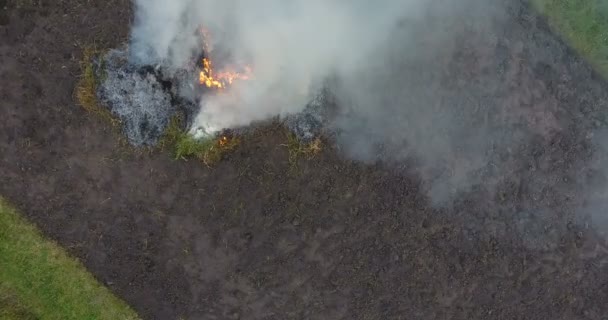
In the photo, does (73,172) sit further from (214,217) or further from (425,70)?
(425,70)

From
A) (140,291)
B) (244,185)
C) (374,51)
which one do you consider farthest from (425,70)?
(140,291)

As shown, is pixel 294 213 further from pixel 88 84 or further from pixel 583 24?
pixel 583 24

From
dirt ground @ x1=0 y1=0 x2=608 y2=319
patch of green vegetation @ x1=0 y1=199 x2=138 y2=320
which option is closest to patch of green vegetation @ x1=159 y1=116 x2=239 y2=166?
dirt ground @ x1=0 y1=0 x2=608 y2=319

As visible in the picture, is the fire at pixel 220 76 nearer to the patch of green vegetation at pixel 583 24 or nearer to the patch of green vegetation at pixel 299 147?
the patch of green vegetation at pixel 299 147

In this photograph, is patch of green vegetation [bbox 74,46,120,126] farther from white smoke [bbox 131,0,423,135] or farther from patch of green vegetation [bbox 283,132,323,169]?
patch of green vegetation [bbox 283,132,323,169]

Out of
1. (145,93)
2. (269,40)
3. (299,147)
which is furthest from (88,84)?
(299,147)

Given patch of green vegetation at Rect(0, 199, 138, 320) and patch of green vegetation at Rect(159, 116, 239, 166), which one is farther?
patch of green vegetation at Rect(0, 199, 138, 320)
